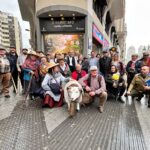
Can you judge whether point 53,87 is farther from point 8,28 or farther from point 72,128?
point 8,28

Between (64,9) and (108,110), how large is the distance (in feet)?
30.2

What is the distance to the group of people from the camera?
229 inches

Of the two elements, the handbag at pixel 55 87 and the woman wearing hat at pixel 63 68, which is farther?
the woman wearing hat at pixel 63 68

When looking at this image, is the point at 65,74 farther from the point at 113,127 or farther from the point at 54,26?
the point at 54,26

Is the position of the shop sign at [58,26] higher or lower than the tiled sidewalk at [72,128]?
higher

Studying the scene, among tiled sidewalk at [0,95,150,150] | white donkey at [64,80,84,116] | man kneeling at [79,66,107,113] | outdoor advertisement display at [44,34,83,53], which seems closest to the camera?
tiled sidewalk at [0,95,150,150]

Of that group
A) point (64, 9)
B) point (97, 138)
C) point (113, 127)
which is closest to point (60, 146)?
point (97, 138)

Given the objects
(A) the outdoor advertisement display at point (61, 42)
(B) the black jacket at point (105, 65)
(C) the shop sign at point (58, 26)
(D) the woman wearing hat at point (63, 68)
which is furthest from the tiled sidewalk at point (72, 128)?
(C) the shop sign at point (58, 26)

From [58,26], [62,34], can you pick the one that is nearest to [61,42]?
[62,34]

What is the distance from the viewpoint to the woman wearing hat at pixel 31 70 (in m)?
6.65

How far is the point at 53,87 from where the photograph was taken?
231 inches

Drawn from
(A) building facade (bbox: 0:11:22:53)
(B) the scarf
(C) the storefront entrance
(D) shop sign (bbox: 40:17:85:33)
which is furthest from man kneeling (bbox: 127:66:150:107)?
(A) building facade (bbox: 0:11:22:53)

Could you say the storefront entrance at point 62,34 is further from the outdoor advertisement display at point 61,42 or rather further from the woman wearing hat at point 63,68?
the woman wearing hat at point 63,68

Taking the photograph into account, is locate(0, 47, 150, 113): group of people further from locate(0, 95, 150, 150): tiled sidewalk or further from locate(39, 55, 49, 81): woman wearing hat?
locate(0, 95, 150, 150): tiled sidewalk
